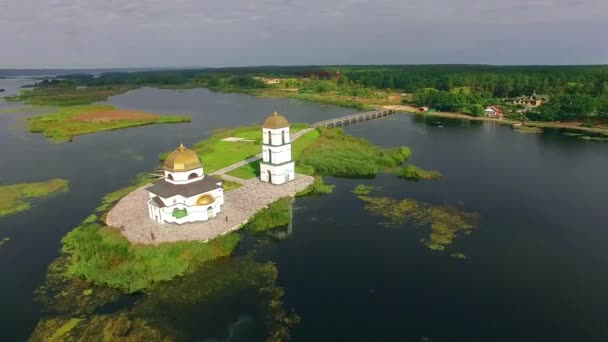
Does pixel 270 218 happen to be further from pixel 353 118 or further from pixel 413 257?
pixel 353 118

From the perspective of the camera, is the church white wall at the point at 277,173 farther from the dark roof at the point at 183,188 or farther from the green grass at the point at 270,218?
the dark roof at the point at 183,188

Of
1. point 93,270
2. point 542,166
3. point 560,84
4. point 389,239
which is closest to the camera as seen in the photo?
point 93,270

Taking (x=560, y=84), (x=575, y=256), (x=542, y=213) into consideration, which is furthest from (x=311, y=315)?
(x=560, y=84)

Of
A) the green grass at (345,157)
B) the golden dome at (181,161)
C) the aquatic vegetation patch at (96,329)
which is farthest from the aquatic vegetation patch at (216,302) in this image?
the green grass at (345,157)

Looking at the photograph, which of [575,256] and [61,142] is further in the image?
[61,142]

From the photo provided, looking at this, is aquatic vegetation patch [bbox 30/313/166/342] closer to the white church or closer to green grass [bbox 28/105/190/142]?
the white church

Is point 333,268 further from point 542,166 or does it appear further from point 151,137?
point 151,137
